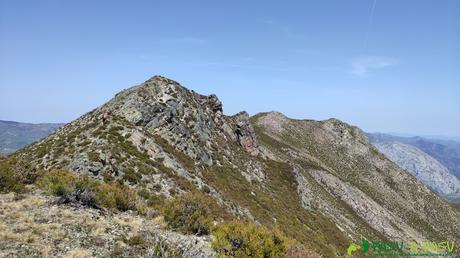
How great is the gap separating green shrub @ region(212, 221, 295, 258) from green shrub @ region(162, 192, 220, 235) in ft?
7.15

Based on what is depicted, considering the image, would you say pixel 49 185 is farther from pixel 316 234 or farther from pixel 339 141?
pixel 339 141

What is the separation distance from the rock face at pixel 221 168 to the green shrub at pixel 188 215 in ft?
31.2

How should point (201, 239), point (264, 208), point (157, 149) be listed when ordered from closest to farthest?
point (201, 239) < point (157, 149) < point (264, 208)

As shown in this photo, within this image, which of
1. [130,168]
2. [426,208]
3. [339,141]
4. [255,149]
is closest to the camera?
[130,168]

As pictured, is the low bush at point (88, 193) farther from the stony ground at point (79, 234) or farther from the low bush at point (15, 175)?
the low bush at point (15, 175)

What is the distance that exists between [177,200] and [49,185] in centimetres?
719

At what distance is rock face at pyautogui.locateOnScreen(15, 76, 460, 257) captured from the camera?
1201 inches

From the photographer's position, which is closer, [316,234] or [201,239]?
[201,239]

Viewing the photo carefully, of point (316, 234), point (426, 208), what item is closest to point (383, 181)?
point (426, 208)

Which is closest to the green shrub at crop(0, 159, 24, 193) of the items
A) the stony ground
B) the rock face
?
the stony ground

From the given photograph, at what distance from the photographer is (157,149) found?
117ft

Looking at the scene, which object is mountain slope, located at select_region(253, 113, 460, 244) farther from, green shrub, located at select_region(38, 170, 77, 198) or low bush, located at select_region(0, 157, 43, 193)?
low bush, located at select_region(0, 157, 43, 193)

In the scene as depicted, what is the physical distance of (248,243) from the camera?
1385cm

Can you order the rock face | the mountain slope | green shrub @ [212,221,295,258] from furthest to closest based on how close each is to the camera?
the mountain slope
the rock face
green shrub @ [212,221,295,258]
